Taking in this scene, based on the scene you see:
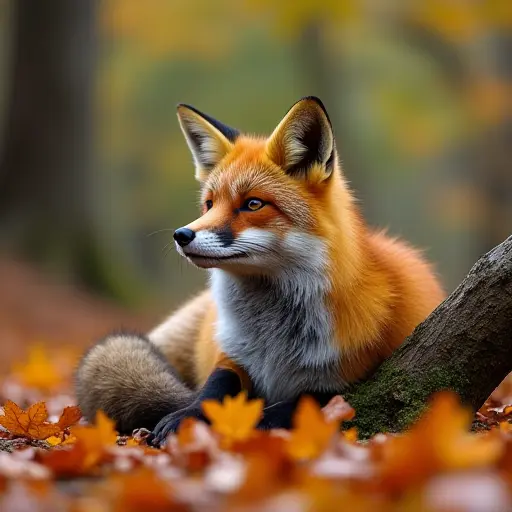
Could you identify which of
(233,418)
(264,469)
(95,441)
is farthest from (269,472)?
(95,441)

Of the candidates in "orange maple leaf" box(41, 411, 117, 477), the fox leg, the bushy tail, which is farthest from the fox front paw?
"orange maple leaf" box(41, 411, 117, 477)

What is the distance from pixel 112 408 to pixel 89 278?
9.02 metres

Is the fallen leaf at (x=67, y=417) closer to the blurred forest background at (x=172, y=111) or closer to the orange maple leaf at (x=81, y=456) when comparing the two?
the orange maple leaf at (x=81, y=456)

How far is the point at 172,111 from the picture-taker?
1215 inches

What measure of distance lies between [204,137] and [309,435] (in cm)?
270

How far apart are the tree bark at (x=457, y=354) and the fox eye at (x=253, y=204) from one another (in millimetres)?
1109

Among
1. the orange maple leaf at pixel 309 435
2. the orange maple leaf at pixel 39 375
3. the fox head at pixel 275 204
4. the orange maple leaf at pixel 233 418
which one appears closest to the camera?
the orange maple leaf at pixel 309 435

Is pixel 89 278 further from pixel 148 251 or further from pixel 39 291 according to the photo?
pixel 148 251

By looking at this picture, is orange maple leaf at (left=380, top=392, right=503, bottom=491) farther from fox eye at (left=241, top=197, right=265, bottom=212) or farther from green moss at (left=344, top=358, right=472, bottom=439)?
fox eye at (left=241, top=197, right=265, bottom=212)

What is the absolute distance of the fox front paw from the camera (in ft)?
13.1

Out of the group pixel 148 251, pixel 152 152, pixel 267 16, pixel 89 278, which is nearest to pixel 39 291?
pixel 89 278

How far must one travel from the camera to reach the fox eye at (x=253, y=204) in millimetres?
4238

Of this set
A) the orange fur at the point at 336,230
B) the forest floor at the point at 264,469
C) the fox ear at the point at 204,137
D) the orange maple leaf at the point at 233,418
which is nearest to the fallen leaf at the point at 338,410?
the forest floor at the point at 264,469

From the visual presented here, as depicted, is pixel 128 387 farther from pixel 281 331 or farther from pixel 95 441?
pixel 95 441
